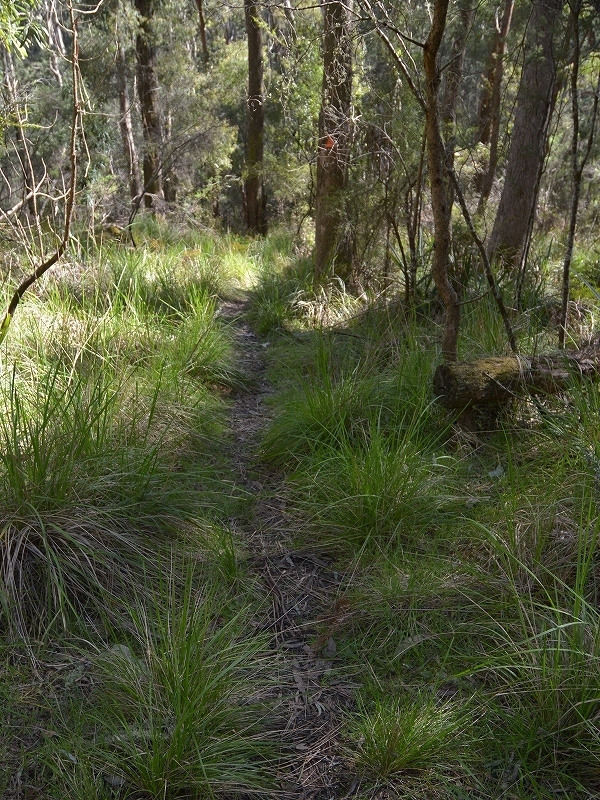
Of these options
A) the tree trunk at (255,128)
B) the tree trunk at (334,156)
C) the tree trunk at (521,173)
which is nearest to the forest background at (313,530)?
the tree trunk at (521,173)

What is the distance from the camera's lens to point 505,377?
13.6 ft

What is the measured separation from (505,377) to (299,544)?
63.3 inches

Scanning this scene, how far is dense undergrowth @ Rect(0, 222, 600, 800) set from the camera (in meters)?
2.11

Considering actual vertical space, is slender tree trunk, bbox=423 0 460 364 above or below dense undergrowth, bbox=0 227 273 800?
above

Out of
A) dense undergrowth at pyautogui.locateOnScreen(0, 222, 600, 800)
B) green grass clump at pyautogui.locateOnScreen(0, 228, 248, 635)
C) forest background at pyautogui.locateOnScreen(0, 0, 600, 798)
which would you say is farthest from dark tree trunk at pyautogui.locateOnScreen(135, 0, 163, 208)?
dense undergrowth at pyautogui.locateOnScreen(0, 222, 600, 800)

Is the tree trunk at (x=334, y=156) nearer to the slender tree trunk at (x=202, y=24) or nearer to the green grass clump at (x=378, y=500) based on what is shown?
the green grass clump at (x=378, y=500)

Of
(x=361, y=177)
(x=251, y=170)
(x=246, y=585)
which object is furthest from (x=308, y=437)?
(x=251, y=170)

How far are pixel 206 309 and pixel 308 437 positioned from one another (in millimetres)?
2360

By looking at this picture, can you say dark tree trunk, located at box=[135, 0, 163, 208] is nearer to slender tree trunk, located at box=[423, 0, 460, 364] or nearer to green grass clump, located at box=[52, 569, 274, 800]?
slender tree trunk, located at box=[423, 0, 460, 364]

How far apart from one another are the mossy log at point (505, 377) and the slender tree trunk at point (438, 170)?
20 centimetres

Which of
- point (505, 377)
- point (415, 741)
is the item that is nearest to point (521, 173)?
point (505, 377)

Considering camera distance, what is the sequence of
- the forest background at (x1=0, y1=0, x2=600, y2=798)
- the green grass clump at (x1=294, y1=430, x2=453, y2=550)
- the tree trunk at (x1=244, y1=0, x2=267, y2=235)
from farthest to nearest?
the tree trunk at (x1=244, y1=0, x2=267, y2=235), the green grass clump at (x1=294, y1=430, x2=453, y2=550), the forest background at (x1=0, y1=0, x2=600, y2=798)

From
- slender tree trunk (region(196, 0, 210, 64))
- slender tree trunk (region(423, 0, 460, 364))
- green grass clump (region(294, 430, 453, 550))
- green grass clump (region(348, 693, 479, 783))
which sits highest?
slender tree trunk (region(196, 0, 210, 64))

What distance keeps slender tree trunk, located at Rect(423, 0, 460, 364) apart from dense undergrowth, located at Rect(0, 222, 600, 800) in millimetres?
340
